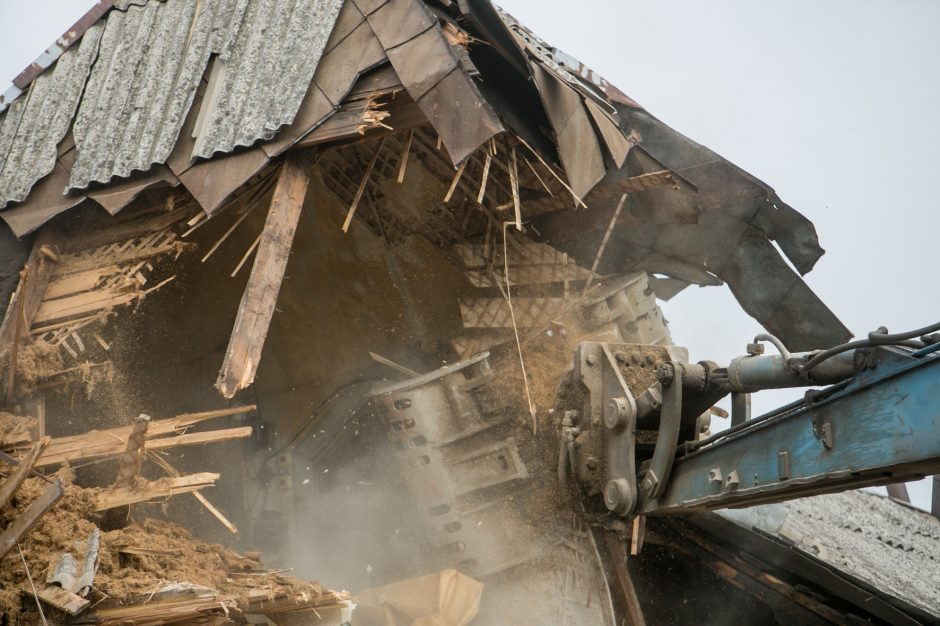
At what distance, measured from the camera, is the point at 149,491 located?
661 centimetres

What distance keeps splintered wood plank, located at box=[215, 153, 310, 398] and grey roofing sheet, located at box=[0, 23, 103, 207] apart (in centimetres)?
258

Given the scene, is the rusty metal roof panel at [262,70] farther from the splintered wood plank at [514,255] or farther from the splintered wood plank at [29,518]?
the splintered wood plank at [29,518]

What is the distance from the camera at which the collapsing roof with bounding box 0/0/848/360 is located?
25.3 feet

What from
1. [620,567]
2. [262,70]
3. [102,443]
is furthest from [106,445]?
[620,567]

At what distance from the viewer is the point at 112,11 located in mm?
9648

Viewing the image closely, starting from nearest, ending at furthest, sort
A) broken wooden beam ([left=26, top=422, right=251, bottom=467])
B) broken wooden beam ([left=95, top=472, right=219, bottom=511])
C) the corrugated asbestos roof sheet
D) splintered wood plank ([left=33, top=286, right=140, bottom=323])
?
1. broken wooden beam ([left=95, top=472, right=219, bottom=511])
2. broken wooden beam ([left=26, top=422, right=251, bottom=467])
3. the corrugated asbestos roof sheet
4. splintered wood plank ([left=33, top=286, right=140, bottom=323])

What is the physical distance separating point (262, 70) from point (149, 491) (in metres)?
3.54

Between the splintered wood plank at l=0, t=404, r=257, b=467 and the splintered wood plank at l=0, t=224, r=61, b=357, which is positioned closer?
the splintered wood plank at l=0, t=404, r=257, b=467

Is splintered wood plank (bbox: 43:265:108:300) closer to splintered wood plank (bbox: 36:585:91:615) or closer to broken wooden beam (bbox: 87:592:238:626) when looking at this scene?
splintered wood plank (bbox: 36:585:91:615)

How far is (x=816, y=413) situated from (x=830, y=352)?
39 centimetres

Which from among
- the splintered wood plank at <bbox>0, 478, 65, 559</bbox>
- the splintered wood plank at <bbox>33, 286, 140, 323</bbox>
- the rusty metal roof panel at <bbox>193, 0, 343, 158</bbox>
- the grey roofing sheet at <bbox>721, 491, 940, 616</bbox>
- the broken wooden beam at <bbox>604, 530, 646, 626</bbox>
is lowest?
the grey roofing sheet at <bbox>721, 491, 940, 616</bbox>

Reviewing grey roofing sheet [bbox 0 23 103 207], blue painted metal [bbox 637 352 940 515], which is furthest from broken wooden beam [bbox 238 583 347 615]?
grey roofing sheet [bbox 0 23 103 207]

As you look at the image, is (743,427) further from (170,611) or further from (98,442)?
(98,442)

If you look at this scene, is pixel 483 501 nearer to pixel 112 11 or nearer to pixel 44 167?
pixel 44 167
